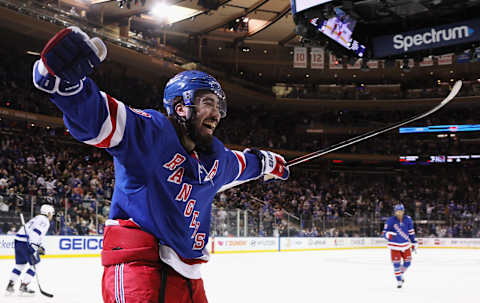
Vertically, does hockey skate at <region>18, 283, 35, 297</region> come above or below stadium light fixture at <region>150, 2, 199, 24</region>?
below

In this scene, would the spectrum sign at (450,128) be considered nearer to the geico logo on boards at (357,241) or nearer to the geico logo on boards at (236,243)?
the geico logo on boards at (357,241)

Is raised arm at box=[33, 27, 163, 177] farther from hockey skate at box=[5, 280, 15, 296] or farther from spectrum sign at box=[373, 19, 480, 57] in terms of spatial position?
spectrum sign at box=[373, 19, 480, 57]

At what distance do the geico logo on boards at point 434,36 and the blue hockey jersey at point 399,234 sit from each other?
11.9 ft

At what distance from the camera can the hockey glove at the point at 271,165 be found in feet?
10.0

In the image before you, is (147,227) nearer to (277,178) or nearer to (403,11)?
(277,178)

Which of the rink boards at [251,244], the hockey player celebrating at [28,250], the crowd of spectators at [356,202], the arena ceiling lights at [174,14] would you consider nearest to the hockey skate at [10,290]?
the hockey player celebrating at [28,250]

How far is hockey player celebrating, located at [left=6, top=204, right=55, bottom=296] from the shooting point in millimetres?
7395

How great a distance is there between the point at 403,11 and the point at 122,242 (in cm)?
968

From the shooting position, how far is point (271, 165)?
3.11 meters

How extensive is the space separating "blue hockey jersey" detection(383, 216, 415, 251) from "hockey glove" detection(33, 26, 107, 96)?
9.48m

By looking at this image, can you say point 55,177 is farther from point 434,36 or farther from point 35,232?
point 434,36

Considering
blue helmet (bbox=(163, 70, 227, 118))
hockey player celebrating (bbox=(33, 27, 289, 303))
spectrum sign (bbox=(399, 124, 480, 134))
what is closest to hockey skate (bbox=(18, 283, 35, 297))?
hockey player celebrating (bbox=(33, 27, 289, 303))

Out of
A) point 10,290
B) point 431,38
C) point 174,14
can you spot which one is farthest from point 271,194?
point 10,290

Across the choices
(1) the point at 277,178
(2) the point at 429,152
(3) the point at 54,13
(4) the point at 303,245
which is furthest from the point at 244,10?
(1) the point at 277,178
